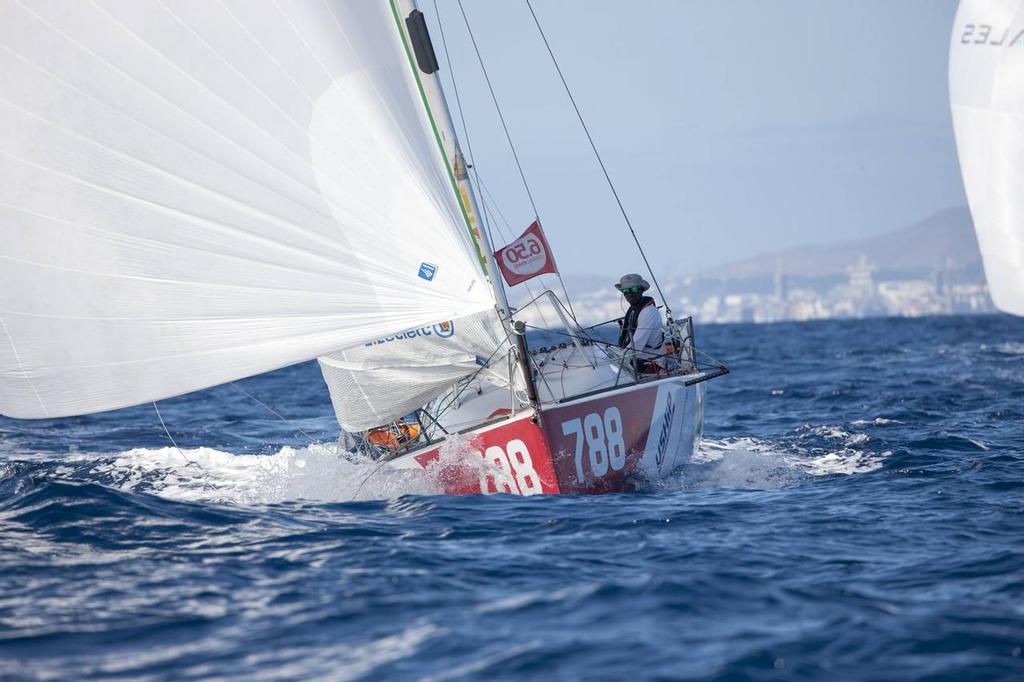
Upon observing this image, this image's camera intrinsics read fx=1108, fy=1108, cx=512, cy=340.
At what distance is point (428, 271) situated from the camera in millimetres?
7723

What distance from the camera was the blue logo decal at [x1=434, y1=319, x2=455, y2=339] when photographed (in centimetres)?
830

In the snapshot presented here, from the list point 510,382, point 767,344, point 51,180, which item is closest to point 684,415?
point 510,382

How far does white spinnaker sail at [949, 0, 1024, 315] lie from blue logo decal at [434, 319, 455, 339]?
9932 mm

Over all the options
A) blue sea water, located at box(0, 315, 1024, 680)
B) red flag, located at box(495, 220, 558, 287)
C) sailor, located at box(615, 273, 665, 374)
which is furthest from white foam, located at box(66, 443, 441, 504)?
sailor, located at box(615, 273, 665, 374)

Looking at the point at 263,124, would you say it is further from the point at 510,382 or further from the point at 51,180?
the point at 510,382

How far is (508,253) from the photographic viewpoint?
8.22 meters

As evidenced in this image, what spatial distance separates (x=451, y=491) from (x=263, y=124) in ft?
9.59

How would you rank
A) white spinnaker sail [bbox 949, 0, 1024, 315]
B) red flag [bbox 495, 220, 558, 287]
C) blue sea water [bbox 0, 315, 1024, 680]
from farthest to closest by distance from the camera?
white spinnaker sail [bbox 949, 0, 1024, 315] → red flag [bbox 495, 220, 558, 287] → blue sea water [bbox 0, 315, 1024, 680]

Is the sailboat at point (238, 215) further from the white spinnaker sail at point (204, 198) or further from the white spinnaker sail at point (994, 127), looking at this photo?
the white spinnaker sail at point (994, 127)

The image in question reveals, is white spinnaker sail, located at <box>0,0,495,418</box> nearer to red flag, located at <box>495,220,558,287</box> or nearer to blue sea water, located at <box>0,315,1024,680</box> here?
red flag, located at <box>495,220,558,287</box>

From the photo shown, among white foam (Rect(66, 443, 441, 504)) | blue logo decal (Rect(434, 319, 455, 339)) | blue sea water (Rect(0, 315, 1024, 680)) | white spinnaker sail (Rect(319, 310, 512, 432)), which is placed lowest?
blue sea water (Rect(0, 315, 1024, 680))

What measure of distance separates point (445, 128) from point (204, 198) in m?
1.84

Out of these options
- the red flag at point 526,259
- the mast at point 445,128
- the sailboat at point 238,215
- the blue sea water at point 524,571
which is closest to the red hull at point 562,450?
the sailboat at point 238,215

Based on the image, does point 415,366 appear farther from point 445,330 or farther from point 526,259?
point 526,259
